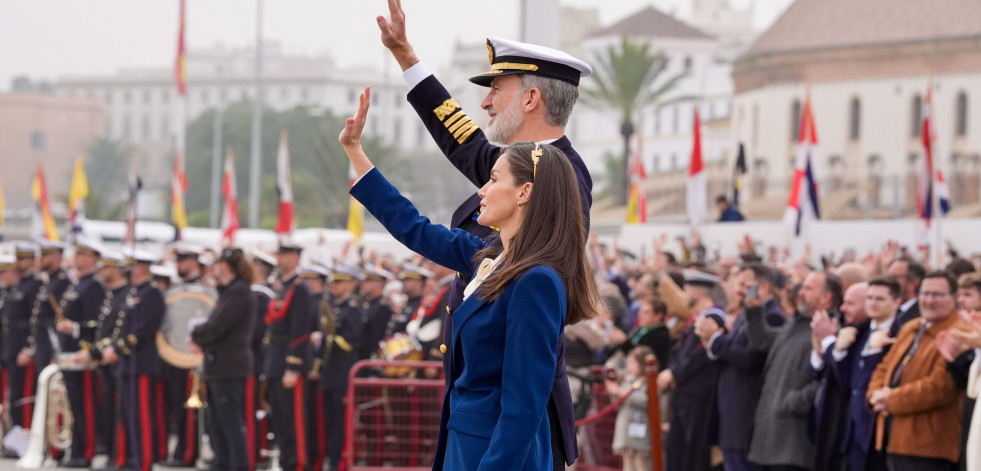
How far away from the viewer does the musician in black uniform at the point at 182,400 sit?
14.0m

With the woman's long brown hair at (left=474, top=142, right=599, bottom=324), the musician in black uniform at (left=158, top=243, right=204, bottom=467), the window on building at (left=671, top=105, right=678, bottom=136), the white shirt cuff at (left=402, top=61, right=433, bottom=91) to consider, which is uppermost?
the window on building at (left=671, top=105, right=678, bottom=136)

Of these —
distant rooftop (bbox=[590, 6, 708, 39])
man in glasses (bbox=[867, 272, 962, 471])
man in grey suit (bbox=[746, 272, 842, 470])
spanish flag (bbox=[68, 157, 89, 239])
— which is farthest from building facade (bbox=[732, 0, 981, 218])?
man in glasses (bbox=[867, 272, 962, 471])

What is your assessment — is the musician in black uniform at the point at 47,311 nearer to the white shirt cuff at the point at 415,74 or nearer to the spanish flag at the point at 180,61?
the white shirt cuff at the point at 415,74

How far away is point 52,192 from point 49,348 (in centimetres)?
10040

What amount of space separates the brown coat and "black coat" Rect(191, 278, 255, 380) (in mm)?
6310

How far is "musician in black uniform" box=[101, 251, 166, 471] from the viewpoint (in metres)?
13.5

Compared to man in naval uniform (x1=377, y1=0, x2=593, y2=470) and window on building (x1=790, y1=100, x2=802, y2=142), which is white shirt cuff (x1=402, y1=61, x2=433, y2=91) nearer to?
man in naval uniform (x1=377, y1=0, x2=593, y2=470)

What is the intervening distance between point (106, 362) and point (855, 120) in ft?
215

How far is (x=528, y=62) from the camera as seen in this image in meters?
5.04

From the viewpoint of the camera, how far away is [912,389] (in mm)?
7988

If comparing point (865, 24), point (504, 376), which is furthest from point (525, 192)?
point (865, 24)

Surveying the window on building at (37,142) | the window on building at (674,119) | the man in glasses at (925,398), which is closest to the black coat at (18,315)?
the man in glasses at (925,398)

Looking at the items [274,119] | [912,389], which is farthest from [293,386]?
[274,119]

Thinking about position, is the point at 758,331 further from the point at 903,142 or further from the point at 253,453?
the point at 903,142
